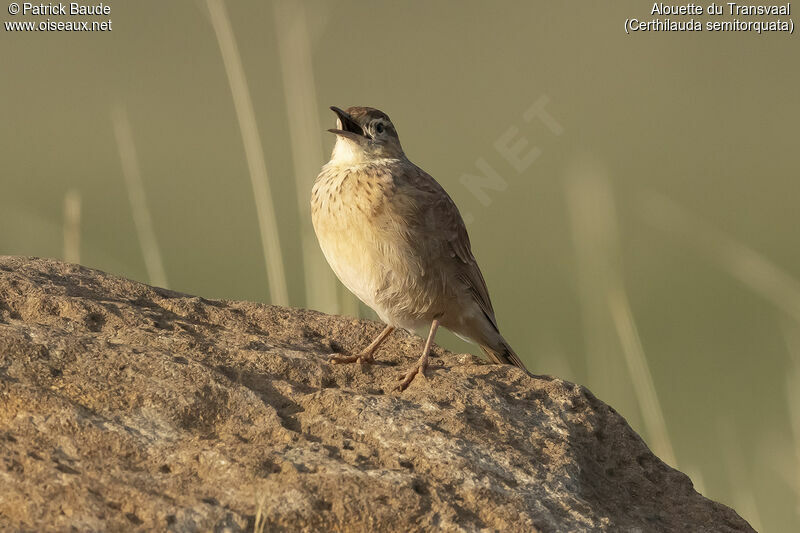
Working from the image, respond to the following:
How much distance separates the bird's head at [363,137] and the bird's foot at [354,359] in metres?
1.36

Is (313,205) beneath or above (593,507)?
above

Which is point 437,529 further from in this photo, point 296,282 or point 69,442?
point 296,282

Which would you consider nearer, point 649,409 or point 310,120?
point 649,409

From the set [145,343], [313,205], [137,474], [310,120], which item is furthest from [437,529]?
[310,120]

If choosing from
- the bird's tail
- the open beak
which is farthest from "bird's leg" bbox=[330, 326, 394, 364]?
the open beak

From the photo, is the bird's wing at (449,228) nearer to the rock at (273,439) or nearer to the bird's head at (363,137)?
the bird's head at (363,137)

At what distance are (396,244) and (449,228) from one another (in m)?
0.43

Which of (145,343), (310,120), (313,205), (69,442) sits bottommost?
(69,442)

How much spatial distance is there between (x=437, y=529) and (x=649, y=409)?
8.00 ft

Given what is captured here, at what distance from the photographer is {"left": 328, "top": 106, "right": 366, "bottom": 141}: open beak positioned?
6.14 m

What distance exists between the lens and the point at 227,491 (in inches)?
138

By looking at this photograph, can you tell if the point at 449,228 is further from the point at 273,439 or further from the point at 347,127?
the point at 273,439

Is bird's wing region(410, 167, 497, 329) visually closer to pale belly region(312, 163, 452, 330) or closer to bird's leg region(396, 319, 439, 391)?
pale belly region(312, 163, 452, 330)

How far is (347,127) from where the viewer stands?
6.38m
